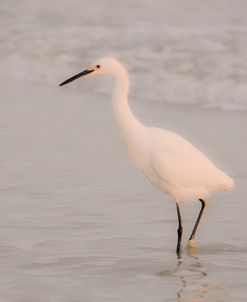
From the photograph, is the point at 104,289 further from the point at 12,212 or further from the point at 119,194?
the point at 119,194

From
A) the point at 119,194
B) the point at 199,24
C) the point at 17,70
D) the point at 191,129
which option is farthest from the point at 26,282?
the point at 199,24

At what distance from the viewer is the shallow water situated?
709cm

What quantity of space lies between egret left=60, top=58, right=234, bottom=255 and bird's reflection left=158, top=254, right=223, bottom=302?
47 cm

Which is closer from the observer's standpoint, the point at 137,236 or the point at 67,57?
the point at 137,236

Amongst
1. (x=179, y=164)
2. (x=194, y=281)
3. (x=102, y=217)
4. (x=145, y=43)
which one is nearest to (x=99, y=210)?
(x=102, y=217)

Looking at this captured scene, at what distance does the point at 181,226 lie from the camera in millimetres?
8438

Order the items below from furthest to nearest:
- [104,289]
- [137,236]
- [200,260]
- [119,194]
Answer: [119,194] < [137,236] < [200,260] < [104,289]

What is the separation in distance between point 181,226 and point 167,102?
667cm

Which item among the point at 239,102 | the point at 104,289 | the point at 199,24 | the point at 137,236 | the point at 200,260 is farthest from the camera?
the point at 199,24

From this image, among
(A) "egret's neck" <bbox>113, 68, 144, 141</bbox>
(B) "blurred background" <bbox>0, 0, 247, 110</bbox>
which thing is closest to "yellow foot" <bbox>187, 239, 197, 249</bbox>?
(A) "egret's neck" <bbox>113, 68, 144, 141</bbox>

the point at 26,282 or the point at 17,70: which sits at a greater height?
the point at 26,282

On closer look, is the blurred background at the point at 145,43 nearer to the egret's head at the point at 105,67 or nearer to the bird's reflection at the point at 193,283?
the egret's head at the point at 105,67

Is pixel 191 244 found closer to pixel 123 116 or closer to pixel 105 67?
pixel 123 116

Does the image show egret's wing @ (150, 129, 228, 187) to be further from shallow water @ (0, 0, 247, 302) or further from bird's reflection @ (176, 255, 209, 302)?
bird's reflection @ (176, 255, 209, 302)
